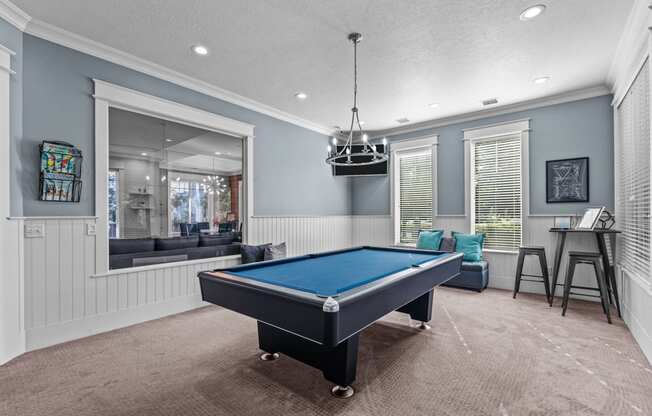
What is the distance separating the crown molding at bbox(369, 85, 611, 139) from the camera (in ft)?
13.2

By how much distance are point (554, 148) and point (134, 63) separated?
5.47 meters

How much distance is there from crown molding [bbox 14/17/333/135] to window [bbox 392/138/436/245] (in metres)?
2.59

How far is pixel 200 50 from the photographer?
3.01 m

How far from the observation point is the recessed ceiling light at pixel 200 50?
116 inches

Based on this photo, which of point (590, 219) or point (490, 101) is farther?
point (490, 101)

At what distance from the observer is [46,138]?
Answer: 2664 mm

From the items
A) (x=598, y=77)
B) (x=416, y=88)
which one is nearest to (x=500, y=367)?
(x=416, y=88)

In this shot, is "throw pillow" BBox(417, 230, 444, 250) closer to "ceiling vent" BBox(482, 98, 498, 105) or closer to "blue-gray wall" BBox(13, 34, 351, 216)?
"ceiling vent" BBox(482, 98, 498, 105)

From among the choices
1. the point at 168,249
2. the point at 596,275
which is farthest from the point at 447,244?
the point at 168,249

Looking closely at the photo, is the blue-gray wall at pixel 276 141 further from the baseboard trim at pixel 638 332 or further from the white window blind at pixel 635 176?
the baseboard trim at pixel 638 332

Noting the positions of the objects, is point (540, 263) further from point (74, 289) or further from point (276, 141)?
point (74, 289)

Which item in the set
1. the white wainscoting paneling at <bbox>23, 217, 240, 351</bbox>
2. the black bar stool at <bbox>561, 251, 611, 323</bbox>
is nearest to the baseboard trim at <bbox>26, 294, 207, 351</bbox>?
the white wainscoting paneling at <bbox>23, 217, 240, 351</bbox>

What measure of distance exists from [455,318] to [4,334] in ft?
13.4

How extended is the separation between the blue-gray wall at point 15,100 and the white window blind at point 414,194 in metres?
5.33
